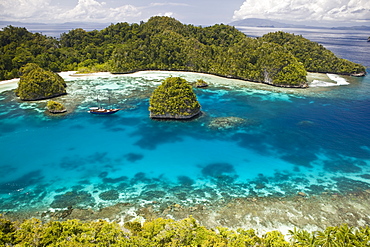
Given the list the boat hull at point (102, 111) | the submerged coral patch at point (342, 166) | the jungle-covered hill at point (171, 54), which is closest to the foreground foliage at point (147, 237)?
the submerged coral patch at point (342, 166)

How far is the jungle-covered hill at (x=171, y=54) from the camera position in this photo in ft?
307

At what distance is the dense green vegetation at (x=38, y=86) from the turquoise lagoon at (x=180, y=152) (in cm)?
373

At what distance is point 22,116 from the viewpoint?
5909cm

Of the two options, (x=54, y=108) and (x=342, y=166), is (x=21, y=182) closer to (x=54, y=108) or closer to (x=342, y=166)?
(x=54, y=108)

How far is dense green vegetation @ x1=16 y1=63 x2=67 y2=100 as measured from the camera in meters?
69.1

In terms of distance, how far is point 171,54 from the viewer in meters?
118

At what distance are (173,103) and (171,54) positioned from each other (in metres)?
69.1

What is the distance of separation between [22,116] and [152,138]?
1408 inches

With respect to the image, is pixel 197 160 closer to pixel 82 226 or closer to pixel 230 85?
pixel 82 226

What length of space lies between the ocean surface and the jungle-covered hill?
84.2ft

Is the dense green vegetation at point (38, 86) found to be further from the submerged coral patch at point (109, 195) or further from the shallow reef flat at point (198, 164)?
the submerged coral patch at point (109, 195)

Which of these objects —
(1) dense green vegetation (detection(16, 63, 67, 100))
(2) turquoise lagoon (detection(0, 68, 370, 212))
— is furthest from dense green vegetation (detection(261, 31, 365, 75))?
(1) dense green vegetation (detection(16, 63, 67, 100))

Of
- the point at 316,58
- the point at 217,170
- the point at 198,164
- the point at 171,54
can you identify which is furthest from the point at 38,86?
the point at 316,58

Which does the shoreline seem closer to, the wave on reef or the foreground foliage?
the foreground foliage
